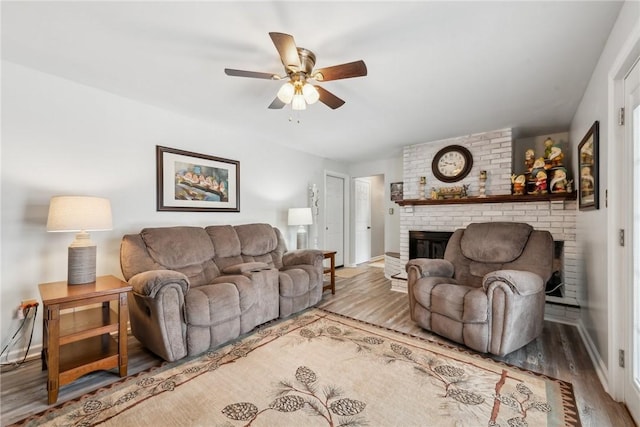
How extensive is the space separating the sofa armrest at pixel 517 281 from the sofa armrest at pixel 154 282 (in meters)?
2.43

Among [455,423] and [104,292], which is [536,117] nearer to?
[455,423]

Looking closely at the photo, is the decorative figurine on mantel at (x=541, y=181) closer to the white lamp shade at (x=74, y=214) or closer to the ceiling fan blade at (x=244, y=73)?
the ceiling fan blade at (x=244, y=73)

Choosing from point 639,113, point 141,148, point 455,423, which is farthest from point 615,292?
point 141,148

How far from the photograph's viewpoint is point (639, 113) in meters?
1.41

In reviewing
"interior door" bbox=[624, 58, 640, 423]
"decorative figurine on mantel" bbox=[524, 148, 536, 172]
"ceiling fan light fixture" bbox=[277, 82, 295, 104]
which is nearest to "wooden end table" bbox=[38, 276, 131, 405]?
"ceiling fan light fixture" bbox=[277, 82, 295, 104]

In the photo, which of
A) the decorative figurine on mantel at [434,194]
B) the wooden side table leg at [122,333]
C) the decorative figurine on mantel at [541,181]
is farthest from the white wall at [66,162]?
the decorative figurine on mantel at [541,181]

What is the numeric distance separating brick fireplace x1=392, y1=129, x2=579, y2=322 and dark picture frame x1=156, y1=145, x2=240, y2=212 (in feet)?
8.88

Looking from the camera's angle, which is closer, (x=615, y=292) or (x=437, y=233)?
(x=615, y=292)

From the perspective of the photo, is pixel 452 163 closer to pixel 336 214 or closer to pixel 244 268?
pixel 336 214

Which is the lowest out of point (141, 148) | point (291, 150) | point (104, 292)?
point (104, 292)

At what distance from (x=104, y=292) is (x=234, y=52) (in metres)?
1.88

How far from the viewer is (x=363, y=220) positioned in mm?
6445

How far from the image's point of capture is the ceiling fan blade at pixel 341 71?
1654 mm

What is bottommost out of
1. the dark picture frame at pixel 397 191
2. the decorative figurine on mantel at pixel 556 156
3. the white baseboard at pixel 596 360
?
the white baseboard at pixel 596 360
